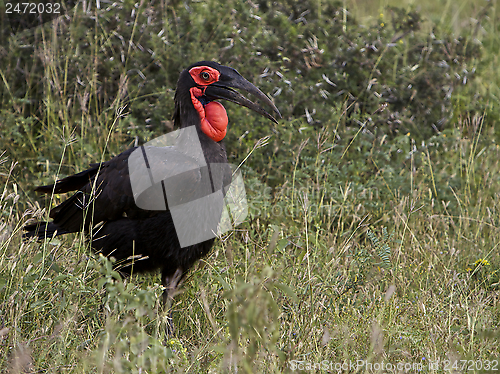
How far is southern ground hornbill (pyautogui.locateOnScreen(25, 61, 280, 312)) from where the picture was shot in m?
2.90

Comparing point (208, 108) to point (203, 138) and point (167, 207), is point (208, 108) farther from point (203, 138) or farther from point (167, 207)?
→ point (167, 207)

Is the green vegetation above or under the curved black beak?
under

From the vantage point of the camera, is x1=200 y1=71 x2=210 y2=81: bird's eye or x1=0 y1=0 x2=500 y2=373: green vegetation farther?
x1=200 y1=71 x2=210 y2=81: bird's eye

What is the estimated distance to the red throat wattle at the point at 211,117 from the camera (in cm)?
296

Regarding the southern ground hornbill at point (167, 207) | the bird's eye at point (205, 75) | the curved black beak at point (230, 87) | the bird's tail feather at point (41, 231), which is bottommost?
the bird's tail feather at point (41, 231)

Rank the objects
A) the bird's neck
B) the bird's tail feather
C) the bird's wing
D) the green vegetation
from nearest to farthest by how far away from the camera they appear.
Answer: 1. the green vegetation
2. the bird's wing
3. the bird's neck
4. the bird's tail feather

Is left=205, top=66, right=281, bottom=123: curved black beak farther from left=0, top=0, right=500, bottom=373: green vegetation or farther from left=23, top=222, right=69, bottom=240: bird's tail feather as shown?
left=23, top=222, right=69, bottom=240: bird's tail feather

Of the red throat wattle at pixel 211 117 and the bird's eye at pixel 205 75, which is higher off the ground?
the bird's eye at pixel 205 75

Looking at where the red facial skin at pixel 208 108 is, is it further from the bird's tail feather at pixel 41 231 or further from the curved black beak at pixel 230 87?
the bird's tail feather at pixel 41 231

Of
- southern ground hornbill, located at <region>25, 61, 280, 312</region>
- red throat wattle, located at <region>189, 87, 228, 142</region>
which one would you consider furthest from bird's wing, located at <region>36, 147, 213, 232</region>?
red throat wattle, located at <region>189, 87, 228, 142</region>

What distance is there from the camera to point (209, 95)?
3018mm

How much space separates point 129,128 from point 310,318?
89.1 inches

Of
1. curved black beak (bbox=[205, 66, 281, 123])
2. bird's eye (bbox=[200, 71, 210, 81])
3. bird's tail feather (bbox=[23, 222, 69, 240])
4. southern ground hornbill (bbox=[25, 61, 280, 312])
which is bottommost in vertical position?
bird's tail feather (bbox=[23, 222, 69, 240])

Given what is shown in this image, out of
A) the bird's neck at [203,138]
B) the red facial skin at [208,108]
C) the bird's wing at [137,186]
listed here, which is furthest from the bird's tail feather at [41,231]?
the red facial skin at [208,108]
